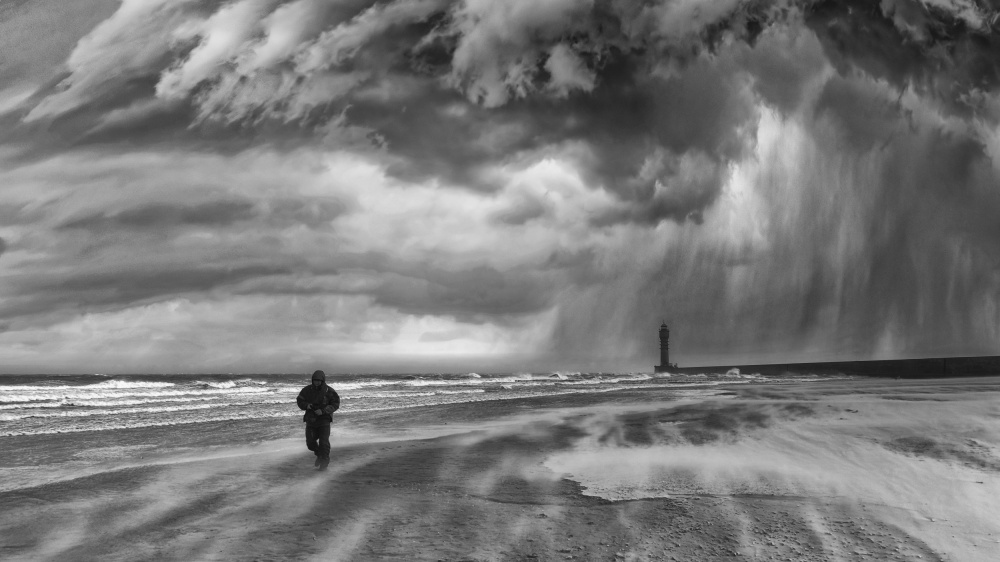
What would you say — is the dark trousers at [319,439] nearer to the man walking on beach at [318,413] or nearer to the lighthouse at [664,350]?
the man walking on beach at [318,413]

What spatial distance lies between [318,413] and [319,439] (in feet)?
1.56

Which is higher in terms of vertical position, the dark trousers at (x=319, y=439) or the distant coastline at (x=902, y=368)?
the dark trousers at (x=319, y=439)

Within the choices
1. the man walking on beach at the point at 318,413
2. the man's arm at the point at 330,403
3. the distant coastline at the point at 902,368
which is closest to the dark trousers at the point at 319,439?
the man walking on beach at the point at 318,413

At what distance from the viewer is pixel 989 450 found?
11.1m

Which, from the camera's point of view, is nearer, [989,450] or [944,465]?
[944,465]

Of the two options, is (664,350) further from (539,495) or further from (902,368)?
(539,495)

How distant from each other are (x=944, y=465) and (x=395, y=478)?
26.6 ft

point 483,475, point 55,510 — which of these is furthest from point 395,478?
point 55,510

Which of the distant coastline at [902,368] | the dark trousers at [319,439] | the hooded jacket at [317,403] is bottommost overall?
the distant coastline at [902,368]

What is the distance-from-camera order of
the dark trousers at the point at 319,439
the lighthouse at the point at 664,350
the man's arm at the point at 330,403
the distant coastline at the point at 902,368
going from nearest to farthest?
the dark trousers at the point at 319,439 < the man's arm at the point at 330,403 < the distant coastline at the point at 902,368 < the lighthouse at the point at 664,350

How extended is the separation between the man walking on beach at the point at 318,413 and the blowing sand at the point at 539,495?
40 cm

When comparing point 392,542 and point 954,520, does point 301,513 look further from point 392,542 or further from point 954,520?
point 954,520

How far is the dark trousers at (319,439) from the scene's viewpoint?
12531 millimetres

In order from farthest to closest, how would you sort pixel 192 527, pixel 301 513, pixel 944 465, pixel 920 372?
1. pixel 920 372
2. pixel 944 465
3. pixel 301 513
4. pixel 192 527
